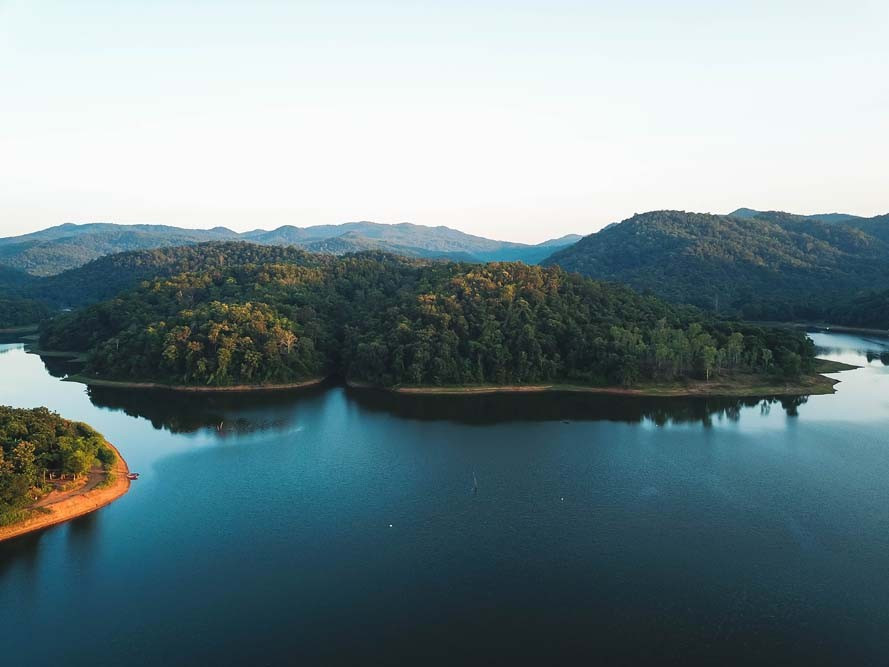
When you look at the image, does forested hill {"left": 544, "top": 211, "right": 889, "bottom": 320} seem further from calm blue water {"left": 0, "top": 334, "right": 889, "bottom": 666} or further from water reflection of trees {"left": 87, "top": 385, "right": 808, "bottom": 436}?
calm blue water {"left": 0, "top": 334, "right": 889, "bottom": 666}

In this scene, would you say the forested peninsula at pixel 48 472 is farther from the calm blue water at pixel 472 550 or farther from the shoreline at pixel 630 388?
the shoreline at pixel 630 388

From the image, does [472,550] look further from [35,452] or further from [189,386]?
[189,386]

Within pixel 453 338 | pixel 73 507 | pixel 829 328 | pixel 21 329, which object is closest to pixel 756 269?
pixel 829 328

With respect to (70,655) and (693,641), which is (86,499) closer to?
(70,655)

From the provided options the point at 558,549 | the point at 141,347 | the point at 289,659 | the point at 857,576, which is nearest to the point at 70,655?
the point at 289,659

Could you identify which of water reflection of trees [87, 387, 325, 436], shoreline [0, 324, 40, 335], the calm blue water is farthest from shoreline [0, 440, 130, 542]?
shoreline [0, 324, 40, 335]

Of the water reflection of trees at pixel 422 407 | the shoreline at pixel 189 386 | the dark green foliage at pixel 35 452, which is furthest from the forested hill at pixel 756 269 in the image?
the dark green foliage at pixel 35 452
